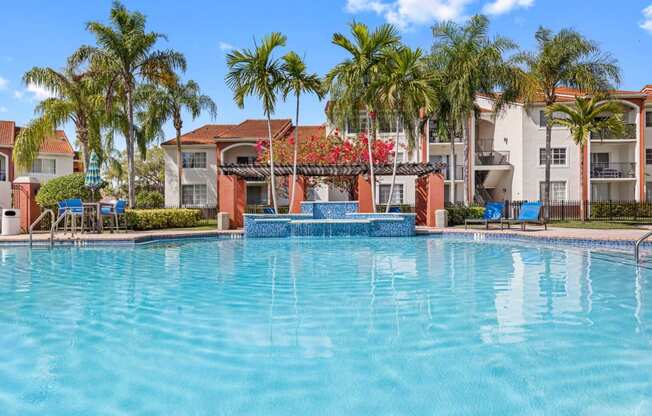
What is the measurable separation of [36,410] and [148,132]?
30.2m

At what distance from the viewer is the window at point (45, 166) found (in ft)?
122

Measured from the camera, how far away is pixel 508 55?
987 inches

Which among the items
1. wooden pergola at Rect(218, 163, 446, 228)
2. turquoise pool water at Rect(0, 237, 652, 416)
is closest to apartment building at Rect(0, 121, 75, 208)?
wooden pergola at Rect(218, 163, 446, 228)

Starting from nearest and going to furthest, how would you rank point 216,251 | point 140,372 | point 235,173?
point 140,372, point 216,251, point 235,173

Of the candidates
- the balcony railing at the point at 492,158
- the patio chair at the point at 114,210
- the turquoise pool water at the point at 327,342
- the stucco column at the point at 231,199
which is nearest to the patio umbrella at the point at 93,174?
the patio chair at the point at 114,210

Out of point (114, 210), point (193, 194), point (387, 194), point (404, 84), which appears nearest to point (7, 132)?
point (193, 194)

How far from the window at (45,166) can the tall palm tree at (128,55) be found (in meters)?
19.3

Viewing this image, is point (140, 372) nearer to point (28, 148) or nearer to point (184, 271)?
point (184, 271)

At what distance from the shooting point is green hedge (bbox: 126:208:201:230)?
19.3m

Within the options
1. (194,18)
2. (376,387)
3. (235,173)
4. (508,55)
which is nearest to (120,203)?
(235,173)

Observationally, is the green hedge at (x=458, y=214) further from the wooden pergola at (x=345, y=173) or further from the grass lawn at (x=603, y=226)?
the grass lawn at (x=603, y=226)

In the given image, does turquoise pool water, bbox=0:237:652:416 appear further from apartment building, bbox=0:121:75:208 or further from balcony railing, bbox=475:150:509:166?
apartment building, bbox=0:121:75:208

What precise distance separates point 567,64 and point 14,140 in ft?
125

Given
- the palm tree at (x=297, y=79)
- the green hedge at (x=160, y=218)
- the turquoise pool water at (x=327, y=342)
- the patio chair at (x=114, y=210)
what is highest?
the palm tree at (x=297, y=79)
